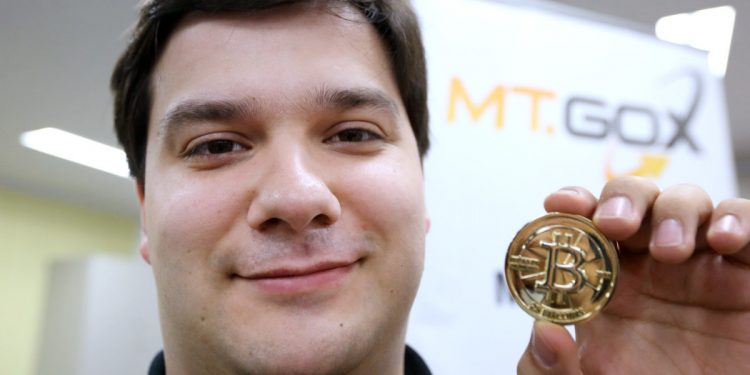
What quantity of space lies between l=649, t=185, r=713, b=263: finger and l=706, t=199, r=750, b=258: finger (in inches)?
0.9

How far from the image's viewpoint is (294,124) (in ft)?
3.60

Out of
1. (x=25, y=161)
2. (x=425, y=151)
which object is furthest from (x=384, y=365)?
(x=25, y=161)

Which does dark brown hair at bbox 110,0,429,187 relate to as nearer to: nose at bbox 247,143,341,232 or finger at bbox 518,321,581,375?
nose at bbox 247,143,341,232

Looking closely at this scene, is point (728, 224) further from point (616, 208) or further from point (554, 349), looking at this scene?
point (554, 349)

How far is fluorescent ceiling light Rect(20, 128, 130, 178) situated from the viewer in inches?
213

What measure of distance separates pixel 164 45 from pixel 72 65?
326 centimetres

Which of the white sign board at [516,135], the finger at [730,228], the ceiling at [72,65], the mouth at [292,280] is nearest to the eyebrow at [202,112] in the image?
the mouth at [292,280]

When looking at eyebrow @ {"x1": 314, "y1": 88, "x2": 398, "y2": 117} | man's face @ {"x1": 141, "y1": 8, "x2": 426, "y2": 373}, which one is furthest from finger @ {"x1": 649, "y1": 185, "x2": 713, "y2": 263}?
eyebrow @ {"x1": 314, "y1": 88, "x2": 398, "y2": 117}

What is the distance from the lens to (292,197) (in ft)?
3.26

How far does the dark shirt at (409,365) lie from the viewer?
4.57 feet

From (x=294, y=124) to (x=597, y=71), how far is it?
106 centimetres

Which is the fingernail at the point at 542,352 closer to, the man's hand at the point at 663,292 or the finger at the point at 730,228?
the man's hand at the point at 663,292

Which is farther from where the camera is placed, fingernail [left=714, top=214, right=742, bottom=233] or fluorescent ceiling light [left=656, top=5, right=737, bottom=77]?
fluorescent ceiling light [left=656, top=5, right=737, bottom=77]

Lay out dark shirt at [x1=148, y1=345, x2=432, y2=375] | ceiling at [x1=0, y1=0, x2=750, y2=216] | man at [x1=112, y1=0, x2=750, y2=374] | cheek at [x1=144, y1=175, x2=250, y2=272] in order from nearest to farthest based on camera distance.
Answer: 1. man at [x1=112, y1=0, x2=750, y2=374]
2. cheek at [x1=144, y1=175, x2=250, y2=272]
3. dark shirt at [x1=148, y1=345, x2=432, y2=375]
4. ceiling at [x1=0, y1=0, x2=750, y2=216]
